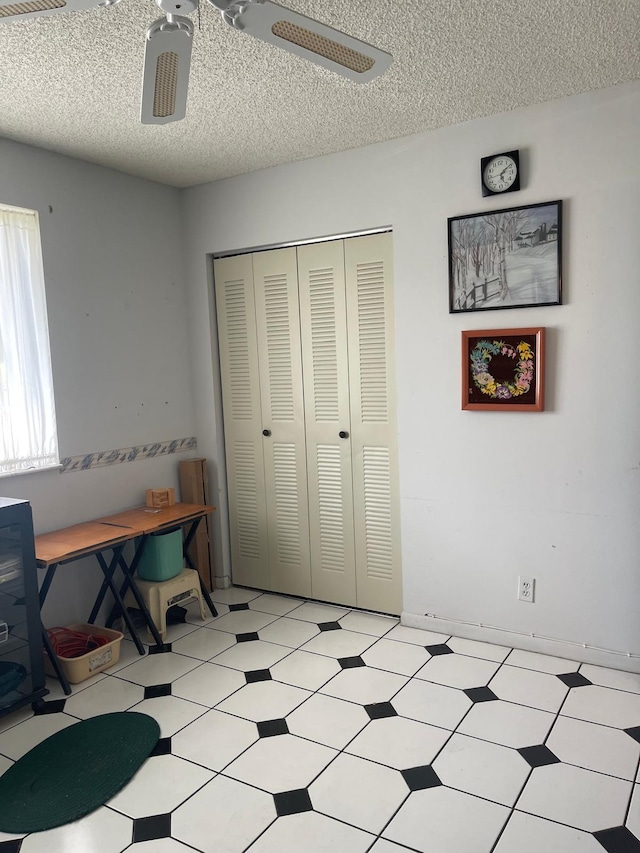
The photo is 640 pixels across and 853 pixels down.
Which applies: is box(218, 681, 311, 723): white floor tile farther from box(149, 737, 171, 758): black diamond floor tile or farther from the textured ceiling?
the textured ceiling

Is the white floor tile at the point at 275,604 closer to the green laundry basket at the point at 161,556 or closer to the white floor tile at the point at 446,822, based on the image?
the green laundry basket at the point at 161,556

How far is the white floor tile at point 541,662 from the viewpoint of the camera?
3.05 meters

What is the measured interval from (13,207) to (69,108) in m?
0.67

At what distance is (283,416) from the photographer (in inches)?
158

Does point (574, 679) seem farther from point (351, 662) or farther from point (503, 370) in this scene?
point (503, 370)

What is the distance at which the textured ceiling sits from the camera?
2141 millimetres

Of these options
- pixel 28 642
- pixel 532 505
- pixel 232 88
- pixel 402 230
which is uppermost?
pixel 232 88

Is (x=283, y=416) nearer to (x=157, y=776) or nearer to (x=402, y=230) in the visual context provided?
(x=402, y=230)

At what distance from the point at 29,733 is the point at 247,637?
3.90 feet

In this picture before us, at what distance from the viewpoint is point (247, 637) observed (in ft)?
11.7

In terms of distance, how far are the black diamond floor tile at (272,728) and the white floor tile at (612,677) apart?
1.39m

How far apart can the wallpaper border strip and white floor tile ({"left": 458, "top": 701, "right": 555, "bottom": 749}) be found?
2316 millimetres

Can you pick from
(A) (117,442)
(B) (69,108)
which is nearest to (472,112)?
(B) (69,108)

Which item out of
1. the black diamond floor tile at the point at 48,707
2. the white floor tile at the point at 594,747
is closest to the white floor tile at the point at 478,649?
the white floor tile at the point at 594,747
